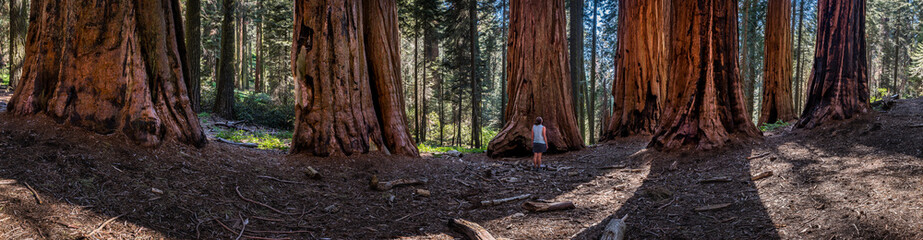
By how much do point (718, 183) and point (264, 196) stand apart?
5.21 metres

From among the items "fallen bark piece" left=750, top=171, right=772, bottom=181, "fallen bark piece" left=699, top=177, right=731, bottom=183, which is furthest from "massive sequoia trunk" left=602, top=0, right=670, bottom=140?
"fallen bark piece" left=750, top=171, right=772, bottom=181

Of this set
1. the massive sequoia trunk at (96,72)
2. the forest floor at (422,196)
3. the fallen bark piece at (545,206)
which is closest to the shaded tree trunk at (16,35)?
the massive sequoia trunk at (96,72)

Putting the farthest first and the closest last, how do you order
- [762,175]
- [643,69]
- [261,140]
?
[643,69] → [261,140] → [762,175]

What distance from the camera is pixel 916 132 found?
560 centimetres

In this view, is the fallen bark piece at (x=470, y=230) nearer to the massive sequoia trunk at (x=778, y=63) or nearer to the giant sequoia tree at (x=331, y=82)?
the giant sequoia tree at (x=331, y=82)

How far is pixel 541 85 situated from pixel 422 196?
547 cm

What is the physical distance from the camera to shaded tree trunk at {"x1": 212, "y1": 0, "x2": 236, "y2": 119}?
13.9 metres

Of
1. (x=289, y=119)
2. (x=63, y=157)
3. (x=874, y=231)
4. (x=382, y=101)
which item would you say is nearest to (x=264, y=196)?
(x=63, y=157)

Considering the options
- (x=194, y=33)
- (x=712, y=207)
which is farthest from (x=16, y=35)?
(x=712, y=207)

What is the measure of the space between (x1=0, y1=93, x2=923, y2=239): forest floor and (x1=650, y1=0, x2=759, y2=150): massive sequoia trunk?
58 cm

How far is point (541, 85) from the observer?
33.0ft

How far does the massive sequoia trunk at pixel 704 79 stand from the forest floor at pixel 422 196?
0.58 meters

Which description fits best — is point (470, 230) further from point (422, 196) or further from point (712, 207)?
point (712, 207)

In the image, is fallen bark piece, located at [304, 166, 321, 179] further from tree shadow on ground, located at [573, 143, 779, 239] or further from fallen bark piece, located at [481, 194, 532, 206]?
tree shadow on ground, located at [573, 143, 779, 239]
